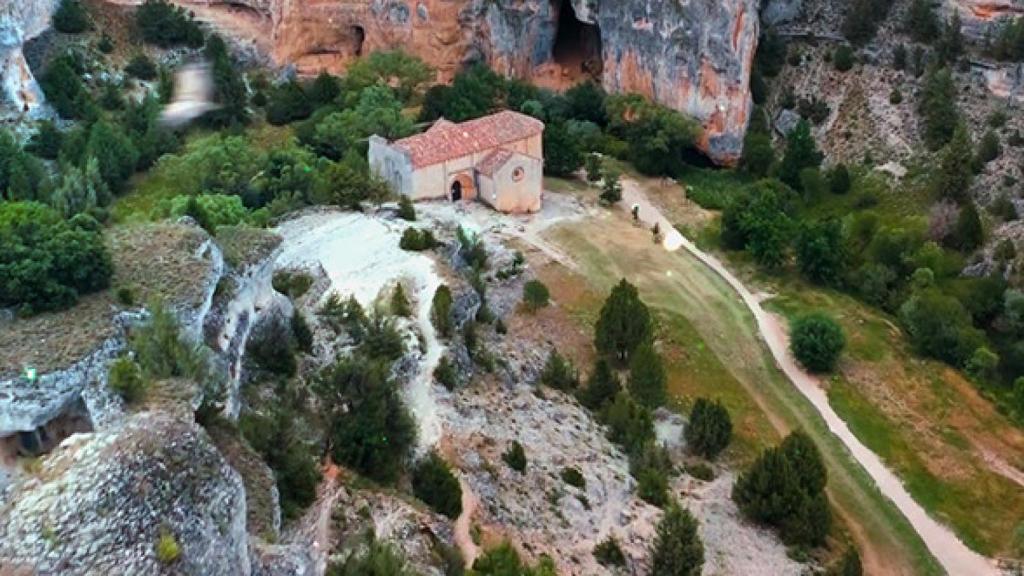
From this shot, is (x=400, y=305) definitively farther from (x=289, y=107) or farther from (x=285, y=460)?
(x=289, y=107)

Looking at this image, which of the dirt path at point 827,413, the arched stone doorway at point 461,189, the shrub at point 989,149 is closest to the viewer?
the dirt path at point 827,413

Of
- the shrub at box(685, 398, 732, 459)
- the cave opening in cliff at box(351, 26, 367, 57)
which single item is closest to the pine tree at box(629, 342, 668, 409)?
the shrub at box(685, 398, 732, 459)

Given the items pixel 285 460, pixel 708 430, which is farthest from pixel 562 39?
pixel 285 460

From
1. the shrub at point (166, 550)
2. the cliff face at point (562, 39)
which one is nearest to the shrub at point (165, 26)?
the cliff face at point (562, 39)

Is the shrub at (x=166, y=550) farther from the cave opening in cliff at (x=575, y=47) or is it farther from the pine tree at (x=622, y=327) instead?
the cave opening in cliff at (x=575, y=47)

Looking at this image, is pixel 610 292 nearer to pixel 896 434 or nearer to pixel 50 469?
pixel 896 434
